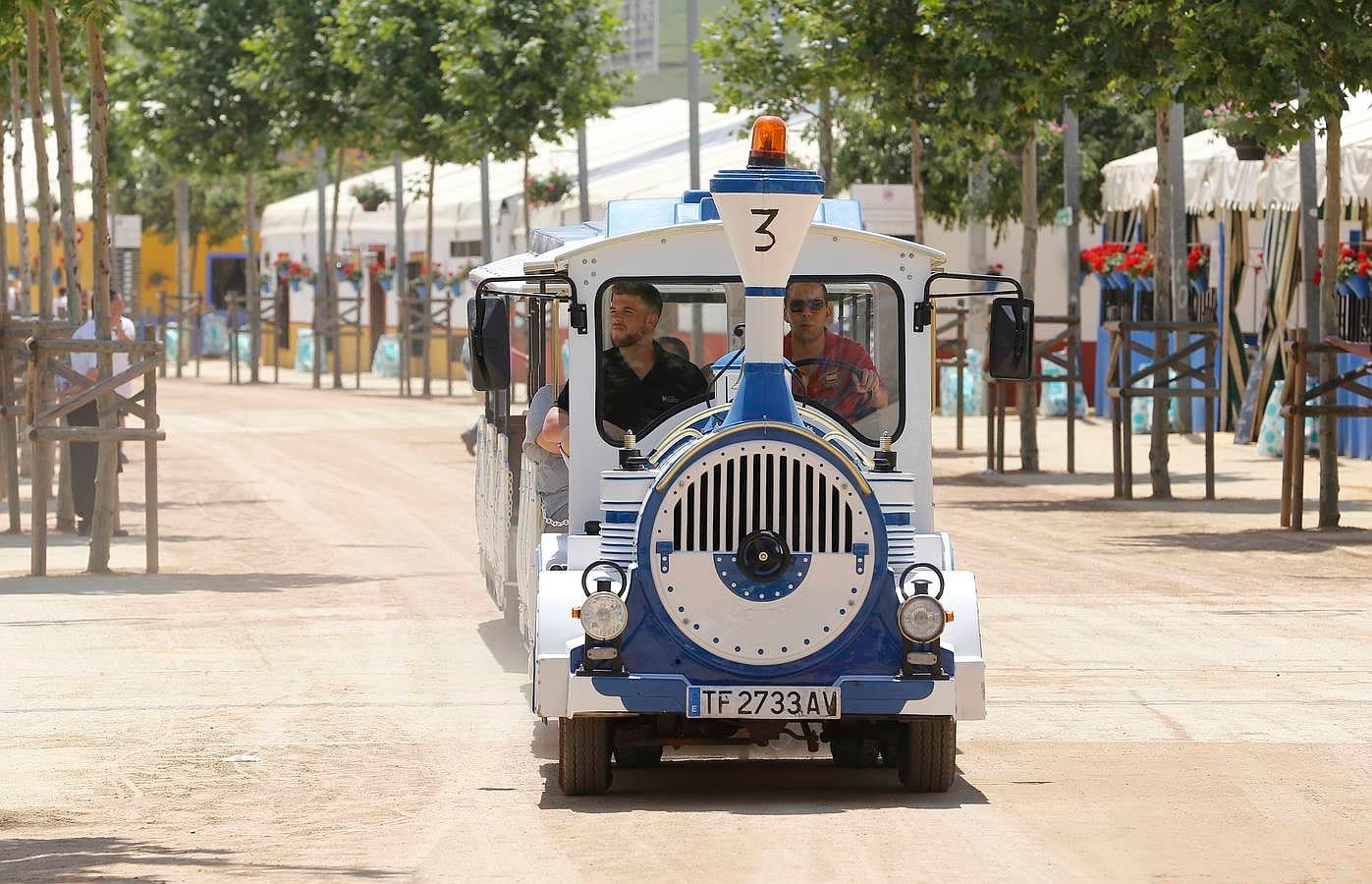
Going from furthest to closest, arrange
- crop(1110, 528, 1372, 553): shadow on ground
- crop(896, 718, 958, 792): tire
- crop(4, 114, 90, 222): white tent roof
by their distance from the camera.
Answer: crop(4, 114, 90, 222): white tent roof → crop(1110, 528, 1372, 553): shadow on ground → crop(896, 718, 958, 792): tire

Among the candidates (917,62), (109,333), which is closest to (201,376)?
(917,62)

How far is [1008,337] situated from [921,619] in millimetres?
1318

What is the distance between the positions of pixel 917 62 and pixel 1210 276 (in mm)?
9267

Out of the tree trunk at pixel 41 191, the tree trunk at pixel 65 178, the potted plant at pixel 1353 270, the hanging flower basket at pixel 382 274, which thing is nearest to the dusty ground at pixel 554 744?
the tree trunk at pixel 65 178

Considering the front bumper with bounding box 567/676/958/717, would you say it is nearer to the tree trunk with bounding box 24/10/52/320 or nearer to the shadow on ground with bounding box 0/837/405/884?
the shadow on ground with bounding box 0/837/405/884

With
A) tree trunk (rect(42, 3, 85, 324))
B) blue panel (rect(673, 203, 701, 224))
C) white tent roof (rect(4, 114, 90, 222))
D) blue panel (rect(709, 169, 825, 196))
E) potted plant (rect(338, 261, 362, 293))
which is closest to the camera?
blue panel (rect(709, 169, 825, 196))

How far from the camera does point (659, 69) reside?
70062mm

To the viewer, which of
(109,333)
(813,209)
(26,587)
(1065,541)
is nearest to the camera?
(813,209)

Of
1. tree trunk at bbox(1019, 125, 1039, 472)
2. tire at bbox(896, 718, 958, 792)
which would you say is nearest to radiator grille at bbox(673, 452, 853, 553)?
tire at bbox(896, 718, 958, 792)

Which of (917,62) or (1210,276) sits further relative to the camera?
(1210,276)

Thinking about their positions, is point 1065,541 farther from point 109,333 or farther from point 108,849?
point 108,849

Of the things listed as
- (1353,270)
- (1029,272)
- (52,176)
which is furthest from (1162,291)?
(52,176)

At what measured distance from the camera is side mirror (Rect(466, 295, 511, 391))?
8945 mm

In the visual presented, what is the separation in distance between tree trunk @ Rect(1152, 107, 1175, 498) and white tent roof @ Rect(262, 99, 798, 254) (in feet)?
54.9
